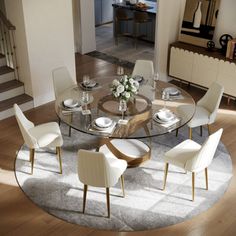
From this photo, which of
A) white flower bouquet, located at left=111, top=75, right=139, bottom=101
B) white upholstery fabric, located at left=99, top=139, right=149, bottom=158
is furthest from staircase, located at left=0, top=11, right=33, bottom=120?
white flower bouquet, located at left=111, top=75, right=139, bottom=101

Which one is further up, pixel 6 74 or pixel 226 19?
pixel 226 19

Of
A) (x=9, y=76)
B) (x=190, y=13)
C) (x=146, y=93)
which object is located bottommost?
(x=9, y=76)

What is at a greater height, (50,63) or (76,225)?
(50,63)

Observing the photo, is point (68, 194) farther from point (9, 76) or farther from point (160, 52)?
point (160, 52)

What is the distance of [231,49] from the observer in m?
5.74

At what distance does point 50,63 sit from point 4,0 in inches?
45.0

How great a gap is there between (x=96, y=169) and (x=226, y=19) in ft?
12.7

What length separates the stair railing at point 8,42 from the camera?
18.2ft

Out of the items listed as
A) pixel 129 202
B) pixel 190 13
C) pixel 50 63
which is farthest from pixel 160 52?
pixel 129 202

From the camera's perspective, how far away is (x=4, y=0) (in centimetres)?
549

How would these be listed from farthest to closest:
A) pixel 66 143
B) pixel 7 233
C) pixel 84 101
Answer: pixel 66 143 < pixel 84 101 < pixel 7 233

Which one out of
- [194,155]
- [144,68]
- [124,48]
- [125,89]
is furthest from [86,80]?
[124,48]

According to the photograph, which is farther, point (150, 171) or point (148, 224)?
point (150, 171)

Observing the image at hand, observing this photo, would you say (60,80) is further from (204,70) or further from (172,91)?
(204,70)
